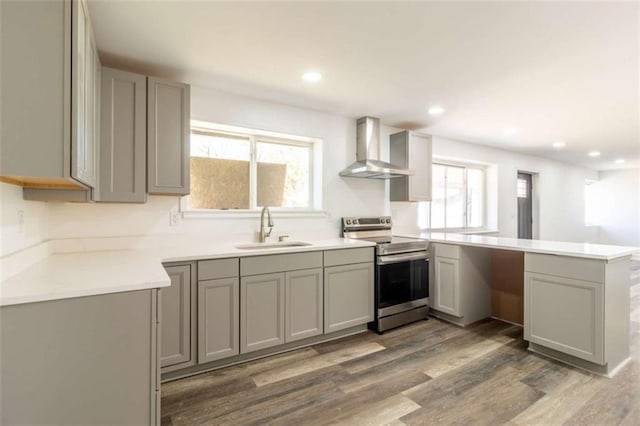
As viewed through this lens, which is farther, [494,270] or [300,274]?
[494,270]

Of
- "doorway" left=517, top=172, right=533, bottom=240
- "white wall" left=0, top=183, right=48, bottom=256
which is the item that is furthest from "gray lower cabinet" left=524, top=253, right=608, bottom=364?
"doorway" left=517, top=172, right=533, bottom=240

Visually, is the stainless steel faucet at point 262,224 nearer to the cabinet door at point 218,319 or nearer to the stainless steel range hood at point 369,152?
the cabinet door at point 218,319

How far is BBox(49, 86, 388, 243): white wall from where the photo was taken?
2.46 meters

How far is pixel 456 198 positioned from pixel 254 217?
3.60 metres

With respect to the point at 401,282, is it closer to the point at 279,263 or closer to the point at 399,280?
the point at 399,280

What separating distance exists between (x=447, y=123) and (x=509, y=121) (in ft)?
2.40

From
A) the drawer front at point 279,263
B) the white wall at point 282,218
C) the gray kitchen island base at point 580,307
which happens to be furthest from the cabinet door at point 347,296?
the gray kitchen island base at point 580,307

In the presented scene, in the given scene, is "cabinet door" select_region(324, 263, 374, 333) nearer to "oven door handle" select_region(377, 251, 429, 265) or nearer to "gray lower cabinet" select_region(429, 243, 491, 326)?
"oven door handle" select_region(377, 251, 429, 265)

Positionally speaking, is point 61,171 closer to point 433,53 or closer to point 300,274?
point 300,274

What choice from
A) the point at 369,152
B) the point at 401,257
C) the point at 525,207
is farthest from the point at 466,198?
the point at 401,257

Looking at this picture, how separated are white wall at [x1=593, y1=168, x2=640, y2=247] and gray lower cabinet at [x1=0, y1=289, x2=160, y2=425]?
10642 mm

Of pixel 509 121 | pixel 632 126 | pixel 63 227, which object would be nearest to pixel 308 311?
pixel 63 227

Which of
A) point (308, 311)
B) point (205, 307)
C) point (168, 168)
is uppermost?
point (168, 168)

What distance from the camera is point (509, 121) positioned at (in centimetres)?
395
